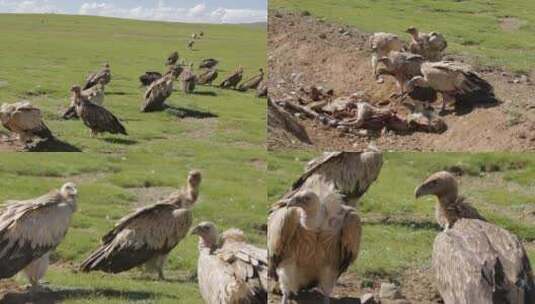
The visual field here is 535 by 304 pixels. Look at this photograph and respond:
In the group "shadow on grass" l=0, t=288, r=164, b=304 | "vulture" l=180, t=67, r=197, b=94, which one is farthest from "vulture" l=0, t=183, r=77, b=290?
"vulture" l=180, t=67, r=197, b=94

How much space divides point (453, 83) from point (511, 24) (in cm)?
1159

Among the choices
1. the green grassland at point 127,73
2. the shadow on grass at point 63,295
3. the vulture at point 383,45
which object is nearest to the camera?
the shadow on grass at point 63,295

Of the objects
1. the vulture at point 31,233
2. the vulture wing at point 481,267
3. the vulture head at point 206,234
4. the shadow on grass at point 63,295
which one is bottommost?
the shadow on grass at point 63,295

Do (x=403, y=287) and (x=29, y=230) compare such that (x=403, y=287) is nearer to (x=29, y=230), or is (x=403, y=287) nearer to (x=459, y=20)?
(x=29, y=230)

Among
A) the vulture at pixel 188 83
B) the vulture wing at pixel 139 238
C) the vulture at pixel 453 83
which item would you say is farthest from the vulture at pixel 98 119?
the vulture at pixel 188 83

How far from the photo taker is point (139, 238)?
6984mm

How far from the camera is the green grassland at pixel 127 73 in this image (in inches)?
519

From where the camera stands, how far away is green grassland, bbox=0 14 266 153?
13.2 metres

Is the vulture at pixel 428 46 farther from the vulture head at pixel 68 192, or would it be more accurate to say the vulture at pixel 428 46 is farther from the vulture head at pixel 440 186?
the vulture head at pixel 68 192

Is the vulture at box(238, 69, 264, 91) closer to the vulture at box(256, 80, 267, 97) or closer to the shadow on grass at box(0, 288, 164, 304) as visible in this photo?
the vulture at box(256, 80, 267, 97)

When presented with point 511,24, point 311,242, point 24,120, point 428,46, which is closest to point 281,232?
point 311,242

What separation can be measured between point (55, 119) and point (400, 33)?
611 cm

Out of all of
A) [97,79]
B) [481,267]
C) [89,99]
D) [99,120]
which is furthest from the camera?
[97,79]

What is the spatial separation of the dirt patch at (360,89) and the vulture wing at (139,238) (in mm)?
1568
